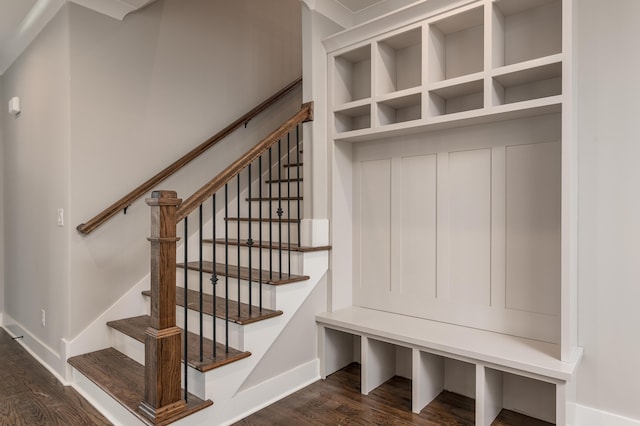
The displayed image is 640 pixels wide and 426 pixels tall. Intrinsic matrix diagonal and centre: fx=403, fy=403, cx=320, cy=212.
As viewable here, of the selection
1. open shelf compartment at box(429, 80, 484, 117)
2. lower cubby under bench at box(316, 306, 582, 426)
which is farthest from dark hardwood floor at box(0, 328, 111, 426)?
open shelf compartment at box(429, 80, 484, 117)

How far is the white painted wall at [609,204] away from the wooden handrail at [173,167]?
234cm

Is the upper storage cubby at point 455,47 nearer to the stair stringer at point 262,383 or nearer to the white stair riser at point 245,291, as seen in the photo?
the stair stringer at point 262,383

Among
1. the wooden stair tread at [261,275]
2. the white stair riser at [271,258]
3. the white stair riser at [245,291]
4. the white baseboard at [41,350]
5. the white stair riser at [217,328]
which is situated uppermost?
the white stair riser at [271,258]

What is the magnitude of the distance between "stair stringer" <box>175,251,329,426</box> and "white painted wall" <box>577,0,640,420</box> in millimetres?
1453

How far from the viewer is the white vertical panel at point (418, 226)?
2465 millimetres

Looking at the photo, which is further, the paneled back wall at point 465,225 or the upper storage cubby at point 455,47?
the upper storage cubby at point 455,47

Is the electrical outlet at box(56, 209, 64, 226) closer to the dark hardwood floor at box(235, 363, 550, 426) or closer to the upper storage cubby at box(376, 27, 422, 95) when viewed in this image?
the dark hardwood floor at box(235, 363, 550, 426)

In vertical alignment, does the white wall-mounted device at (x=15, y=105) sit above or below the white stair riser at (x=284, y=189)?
above

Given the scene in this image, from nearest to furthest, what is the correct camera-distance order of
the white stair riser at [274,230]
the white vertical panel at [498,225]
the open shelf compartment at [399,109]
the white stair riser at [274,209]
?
the white vertical panel at [498,225], the open shelf compartment at [399,109], the white stair riser at [274,230], the white stair riser at [274,209]

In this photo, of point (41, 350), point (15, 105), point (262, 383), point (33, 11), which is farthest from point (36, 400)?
point (33, 11)

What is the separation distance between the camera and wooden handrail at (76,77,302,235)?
2537mm

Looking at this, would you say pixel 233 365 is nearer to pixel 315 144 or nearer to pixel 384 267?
pixel 384 267

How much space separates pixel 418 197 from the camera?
2.52 metres

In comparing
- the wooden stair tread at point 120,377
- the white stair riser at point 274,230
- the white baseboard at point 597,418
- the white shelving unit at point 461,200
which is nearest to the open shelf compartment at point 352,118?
the white shelving unit at point 461,200
